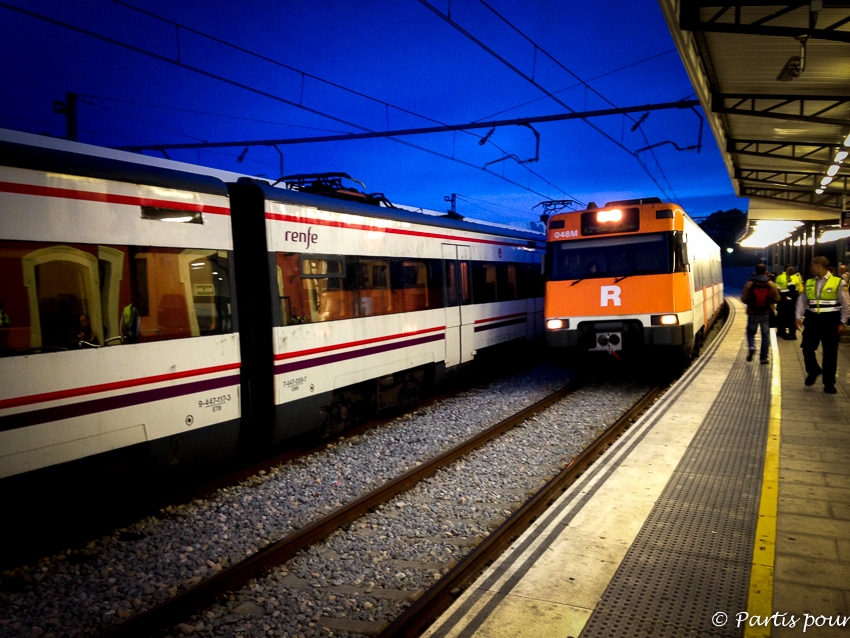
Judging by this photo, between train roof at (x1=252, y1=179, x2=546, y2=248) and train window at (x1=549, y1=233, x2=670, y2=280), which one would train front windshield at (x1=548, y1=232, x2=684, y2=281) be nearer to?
train window at (x1=549, y1=233, x2=670, y2=280)

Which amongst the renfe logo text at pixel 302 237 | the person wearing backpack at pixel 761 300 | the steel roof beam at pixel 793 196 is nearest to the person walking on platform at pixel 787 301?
the steel roof beam at pixel 793 196

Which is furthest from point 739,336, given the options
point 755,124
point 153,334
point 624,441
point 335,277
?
point 153,334

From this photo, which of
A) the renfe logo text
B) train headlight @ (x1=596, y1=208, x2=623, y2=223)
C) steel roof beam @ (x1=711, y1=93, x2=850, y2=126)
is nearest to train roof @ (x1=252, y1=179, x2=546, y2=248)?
the renfe logo text

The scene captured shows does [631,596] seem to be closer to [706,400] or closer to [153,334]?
[153,334]

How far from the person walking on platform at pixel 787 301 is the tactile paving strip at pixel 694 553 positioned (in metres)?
11.6

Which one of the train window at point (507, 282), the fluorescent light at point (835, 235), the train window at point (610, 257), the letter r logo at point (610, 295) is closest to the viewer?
the train window at point (610, 257)

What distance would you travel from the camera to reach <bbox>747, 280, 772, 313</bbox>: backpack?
11.1 metres

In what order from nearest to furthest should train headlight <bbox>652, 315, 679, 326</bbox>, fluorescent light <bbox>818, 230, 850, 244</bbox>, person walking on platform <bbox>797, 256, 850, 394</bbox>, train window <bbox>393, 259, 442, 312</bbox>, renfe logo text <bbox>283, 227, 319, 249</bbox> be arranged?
renfe logo text <bbox>283, 227, 319, 249</bbox> → person walking on platform <bbox>797, 256, 850, 394</bbox> → train window <bbox>393, 259, 442, 312</bbox> → train headlight <bbox>652, 315, 679, 326</bbox> → fluorescent light <bbox>818, 230, 850, 244</bbox>

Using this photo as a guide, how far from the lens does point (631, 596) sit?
3279 mm

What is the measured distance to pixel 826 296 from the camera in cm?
816

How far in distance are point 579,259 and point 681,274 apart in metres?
1.72

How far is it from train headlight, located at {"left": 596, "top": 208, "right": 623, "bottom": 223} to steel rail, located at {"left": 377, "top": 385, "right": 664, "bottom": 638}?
182 inches

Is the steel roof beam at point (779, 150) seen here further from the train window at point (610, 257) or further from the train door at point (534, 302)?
the train window at point (610, 257)

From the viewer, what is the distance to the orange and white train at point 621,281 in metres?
9.45
